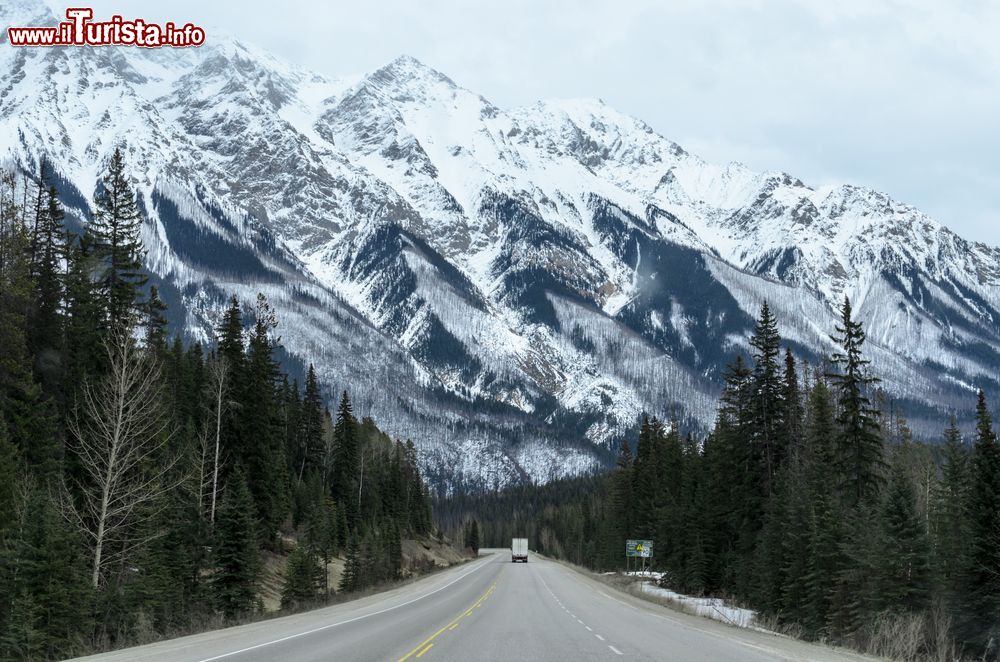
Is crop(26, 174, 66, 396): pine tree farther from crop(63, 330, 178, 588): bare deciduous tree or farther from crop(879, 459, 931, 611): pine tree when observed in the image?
crop(879, 459, 931, 611): pine tree

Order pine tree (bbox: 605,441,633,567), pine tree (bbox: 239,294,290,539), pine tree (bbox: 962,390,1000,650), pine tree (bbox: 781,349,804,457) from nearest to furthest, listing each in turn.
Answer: pine tree (bbox: 962,390,1000,650)
pine tree (bbox: 781,349,804,457)
pine tree (bbox: 239,294,290,539)
pine tree (bbox: 605,441,633,567)

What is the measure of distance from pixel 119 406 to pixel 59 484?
583cm

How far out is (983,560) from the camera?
28.0m

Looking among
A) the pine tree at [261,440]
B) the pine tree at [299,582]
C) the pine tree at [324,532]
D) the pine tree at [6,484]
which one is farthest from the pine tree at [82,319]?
the pine tree at [324,532]

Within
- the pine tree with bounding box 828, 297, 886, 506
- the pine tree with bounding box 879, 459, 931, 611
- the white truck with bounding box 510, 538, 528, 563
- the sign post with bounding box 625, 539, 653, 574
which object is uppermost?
the pine tree with bounding box 828, 297, 886, 506

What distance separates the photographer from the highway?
16797 mm

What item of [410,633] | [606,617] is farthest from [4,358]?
[606,617]

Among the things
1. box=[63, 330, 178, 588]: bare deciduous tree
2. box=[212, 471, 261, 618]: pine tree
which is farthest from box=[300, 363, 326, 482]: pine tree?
box=[63, 330, 178, 588]: bare deciduous tree

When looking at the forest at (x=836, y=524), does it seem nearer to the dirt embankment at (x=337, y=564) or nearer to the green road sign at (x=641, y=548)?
the green road sign at (x=641, y=548)

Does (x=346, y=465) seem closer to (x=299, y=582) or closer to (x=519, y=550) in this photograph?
(x=519, y=550)

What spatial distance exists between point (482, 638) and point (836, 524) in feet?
60.2

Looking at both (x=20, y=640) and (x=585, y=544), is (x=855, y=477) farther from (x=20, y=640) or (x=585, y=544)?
(x=585, y=544)

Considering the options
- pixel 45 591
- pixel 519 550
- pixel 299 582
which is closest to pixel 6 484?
pixel 45 591

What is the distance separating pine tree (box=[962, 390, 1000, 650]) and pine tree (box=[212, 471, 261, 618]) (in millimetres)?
26035
